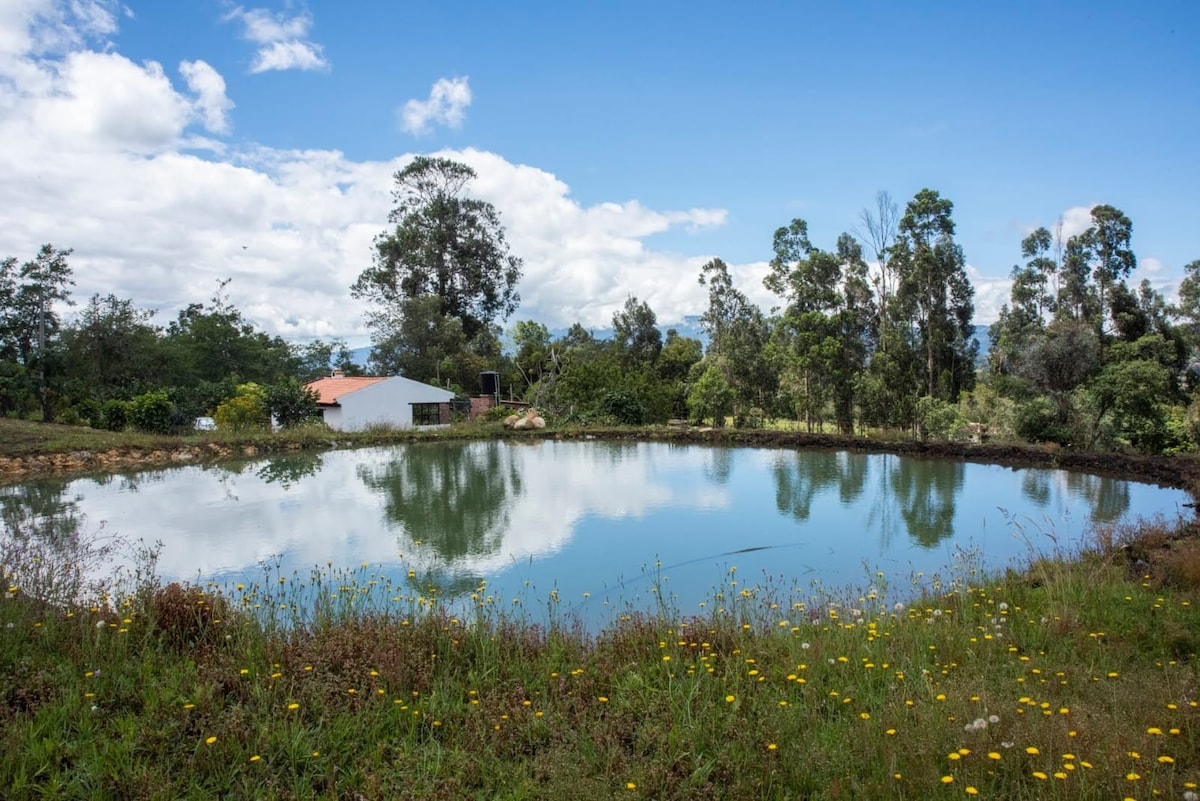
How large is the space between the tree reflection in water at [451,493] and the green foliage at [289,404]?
610 centimetres

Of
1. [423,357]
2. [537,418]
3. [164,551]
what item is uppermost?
[423,357]

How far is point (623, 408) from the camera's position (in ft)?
84.2

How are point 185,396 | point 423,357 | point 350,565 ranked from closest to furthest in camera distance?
1. point 350,565
2. point 185,396
3. point 423,357

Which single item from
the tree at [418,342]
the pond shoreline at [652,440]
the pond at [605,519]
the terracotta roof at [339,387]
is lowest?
the pond at [605,519]

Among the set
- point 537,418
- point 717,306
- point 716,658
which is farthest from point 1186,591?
point 717,306

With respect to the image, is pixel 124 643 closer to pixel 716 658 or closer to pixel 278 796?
pixel 278 796

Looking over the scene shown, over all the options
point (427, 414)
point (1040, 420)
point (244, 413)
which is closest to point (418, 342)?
point (427, 414)

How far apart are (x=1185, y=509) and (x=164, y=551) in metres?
14.8

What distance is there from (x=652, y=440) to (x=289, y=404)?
13338mm

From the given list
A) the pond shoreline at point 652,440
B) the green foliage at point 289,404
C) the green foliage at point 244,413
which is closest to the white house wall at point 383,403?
the green foliage at point 289,404

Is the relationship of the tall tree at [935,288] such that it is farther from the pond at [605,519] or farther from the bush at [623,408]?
the bush at [623,408]

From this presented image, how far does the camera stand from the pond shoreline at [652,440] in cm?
1384

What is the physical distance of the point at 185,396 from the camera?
81.8 ft

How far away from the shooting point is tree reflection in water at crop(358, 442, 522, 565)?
392 inches
